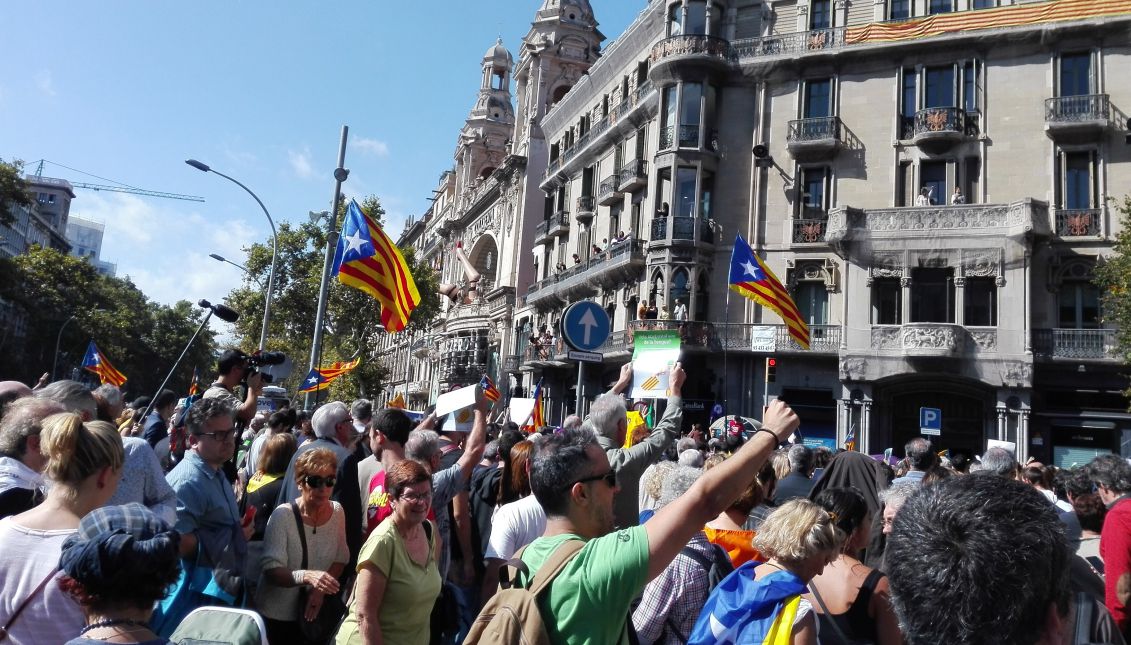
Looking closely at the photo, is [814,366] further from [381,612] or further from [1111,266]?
[381,612]

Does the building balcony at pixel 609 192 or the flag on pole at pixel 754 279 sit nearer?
the flag on pole at pixel 754 279

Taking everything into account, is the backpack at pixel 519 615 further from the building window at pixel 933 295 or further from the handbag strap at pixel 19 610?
the building window at pixel 933 295

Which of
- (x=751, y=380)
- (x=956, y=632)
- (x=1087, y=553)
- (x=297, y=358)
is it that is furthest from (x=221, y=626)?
(x=297, y=358)

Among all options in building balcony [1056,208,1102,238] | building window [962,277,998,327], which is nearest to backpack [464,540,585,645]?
building window [962,277,998,327]

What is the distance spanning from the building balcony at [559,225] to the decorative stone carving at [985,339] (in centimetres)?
2125

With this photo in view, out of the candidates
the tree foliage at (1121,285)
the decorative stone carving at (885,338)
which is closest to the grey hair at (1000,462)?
the tree foliage at (1121,285)

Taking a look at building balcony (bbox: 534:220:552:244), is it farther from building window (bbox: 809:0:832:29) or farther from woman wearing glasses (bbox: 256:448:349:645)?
woman wearing glasses (bbox: 256:448:349:645)

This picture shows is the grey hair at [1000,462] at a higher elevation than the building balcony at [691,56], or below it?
below

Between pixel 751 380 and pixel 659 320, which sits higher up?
pixel 659 320

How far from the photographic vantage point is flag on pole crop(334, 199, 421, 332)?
13539 mm

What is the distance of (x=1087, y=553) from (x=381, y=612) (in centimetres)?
453

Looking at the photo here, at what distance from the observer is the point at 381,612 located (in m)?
4.00

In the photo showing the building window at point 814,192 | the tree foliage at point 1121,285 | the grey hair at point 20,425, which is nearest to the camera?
the grey hair at point 20,425

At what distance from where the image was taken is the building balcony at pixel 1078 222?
25.0 meters
